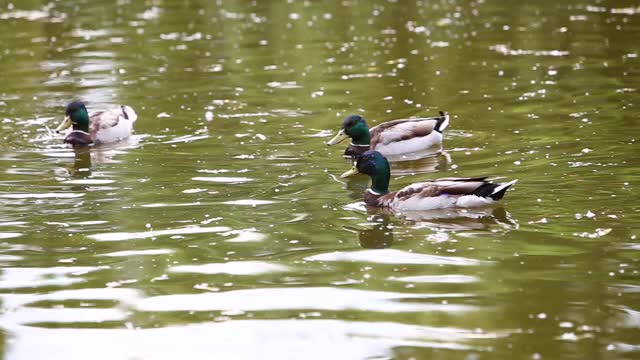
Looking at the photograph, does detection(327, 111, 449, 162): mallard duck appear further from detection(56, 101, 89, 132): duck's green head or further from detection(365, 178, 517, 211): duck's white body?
detection(56, 101, 89, 132): duck's green head

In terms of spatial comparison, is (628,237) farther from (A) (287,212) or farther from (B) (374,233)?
(A) (287,212)

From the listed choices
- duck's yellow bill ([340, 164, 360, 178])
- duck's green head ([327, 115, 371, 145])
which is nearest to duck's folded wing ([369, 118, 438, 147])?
duck's green head ([327, 115, 371, 145])

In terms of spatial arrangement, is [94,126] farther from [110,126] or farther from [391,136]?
[391,136]

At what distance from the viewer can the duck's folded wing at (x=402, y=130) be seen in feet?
55.5

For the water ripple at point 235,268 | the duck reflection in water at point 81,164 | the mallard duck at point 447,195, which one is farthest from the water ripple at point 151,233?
the duck reflection in water at point 81,164

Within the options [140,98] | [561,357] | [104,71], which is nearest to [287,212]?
[561,357]

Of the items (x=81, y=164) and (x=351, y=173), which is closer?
(x=351, y=173)

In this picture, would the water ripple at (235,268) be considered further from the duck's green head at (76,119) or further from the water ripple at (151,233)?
the duck's green head at (76,119)

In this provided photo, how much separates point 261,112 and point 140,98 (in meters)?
2.97

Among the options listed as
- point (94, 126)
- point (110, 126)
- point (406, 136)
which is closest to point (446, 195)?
point (406, 136)

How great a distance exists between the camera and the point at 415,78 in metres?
22.8

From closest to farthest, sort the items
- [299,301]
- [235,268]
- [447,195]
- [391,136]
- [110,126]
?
[299,301] → [235,268] → [447,195] → [391,136] → [110,126]

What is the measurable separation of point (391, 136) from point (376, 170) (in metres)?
3.07

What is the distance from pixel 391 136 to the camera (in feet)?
55.5
